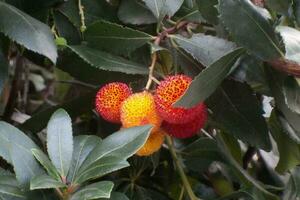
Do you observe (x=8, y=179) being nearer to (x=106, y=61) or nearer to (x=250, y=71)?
(x=106, y=61)

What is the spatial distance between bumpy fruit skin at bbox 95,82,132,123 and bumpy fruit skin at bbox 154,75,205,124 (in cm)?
6

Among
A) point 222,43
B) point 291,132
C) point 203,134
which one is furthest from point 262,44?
point 203,134

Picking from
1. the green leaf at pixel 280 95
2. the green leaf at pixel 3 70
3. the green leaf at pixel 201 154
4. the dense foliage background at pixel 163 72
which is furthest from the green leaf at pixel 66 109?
the green leaf at pixel 280 95

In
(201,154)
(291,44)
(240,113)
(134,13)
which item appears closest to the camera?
(291,44)

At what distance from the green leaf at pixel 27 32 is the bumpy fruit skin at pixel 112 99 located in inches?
3.4

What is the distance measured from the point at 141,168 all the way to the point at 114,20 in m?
0.29

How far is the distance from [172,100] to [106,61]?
0.43ft

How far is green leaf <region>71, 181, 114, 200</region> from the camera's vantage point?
607 mm

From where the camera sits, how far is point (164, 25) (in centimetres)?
88

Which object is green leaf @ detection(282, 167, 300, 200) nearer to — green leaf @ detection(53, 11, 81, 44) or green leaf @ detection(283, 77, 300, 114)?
green leaf @ detection(283, 77, 300, 114)

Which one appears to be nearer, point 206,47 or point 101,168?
point 101,168

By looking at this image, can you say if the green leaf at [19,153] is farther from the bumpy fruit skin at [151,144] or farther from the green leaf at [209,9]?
the green leaf at [209,9]

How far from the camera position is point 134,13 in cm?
89

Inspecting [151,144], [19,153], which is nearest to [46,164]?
[19,153]
